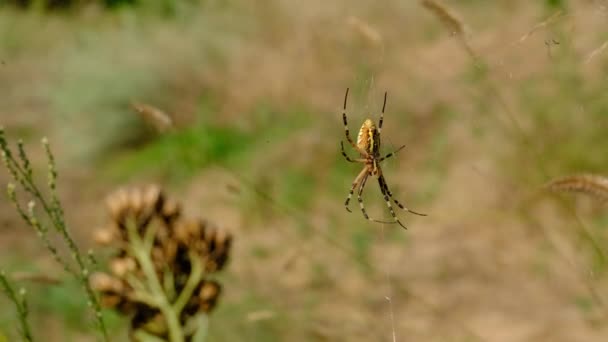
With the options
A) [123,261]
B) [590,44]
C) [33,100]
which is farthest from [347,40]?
[123,261]

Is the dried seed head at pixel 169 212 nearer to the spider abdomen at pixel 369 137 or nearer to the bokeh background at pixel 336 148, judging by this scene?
the bokeh background at pixel 336 148

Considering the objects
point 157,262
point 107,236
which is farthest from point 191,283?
point 107,236

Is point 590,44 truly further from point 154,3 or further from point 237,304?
point 154,3

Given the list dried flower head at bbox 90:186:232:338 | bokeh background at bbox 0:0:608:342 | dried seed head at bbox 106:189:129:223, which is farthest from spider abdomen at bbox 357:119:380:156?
dried seed head at bbox 106:189:129:223

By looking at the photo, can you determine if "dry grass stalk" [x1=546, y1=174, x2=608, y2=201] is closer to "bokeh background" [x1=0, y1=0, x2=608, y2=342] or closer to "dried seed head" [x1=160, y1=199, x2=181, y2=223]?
"bokeh background" [x1=0, y1=0, x2=608, y2=342]

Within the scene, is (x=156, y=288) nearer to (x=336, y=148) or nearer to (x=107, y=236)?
(x=107, y=236)
